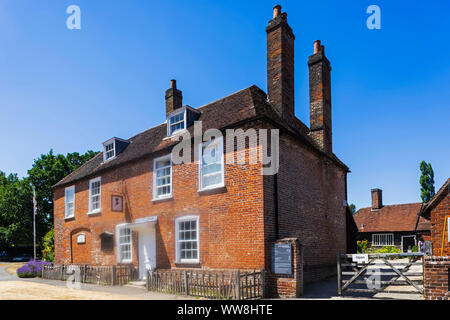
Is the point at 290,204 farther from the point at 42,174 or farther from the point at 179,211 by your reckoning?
the point at 42,174

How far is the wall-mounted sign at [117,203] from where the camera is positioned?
17.6 m

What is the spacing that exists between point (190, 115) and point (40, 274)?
14.6 meters

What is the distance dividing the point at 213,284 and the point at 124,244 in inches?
311

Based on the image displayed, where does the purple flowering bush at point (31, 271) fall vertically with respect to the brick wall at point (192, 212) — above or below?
below

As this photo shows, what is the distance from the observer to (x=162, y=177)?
16344 millimetres

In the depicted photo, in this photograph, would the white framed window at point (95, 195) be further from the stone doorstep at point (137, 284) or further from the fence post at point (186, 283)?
the fence post at point (186, 283)

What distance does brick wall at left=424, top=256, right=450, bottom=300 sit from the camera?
26.0 feet

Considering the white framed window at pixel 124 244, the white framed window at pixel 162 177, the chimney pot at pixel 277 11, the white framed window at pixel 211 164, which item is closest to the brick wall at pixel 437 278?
the white framed window at pixel 211 164

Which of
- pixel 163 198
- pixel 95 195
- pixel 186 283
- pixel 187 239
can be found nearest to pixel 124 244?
pixel 163 198

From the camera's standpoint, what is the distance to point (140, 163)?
17656mm

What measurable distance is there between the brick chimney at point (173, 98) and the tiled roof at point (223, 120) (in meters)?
2.07

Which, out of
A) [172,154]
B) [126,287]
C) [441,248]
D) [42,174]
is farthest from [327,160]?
[42,174]

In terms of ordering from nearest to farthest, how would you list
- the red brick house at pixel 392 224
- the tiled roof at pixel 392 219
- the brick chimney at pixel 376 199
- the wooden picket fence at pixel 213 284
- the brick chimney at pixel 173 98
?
the wooden picket fence at pixel 213 284 → the brick chimney at pixel 173 98 → the red brick house at pixel 392 224 → the tiled roof at pixel 392 219 → the brick chimney at pixel 376 199

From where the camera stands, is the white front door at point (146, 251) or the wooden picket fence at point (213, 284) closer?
the wooden picket fence at point (213, 284)
